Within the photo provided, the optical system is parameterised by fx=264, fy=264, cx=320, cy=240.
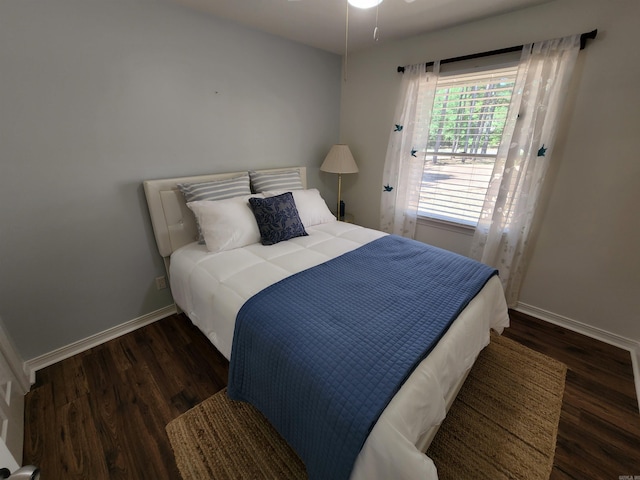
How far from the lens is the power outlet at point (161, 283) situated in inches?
84.9

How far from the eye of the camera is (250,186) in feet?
7.88

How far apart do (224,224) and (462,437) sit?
6.23 feet

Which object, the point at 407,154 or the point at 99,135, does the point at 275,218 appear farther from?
the point at 407,154

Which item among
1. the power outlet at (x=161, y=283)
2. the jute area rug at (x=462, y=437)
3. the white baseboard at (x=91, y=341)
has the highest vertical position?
the power outlet at (x=161, y=283)

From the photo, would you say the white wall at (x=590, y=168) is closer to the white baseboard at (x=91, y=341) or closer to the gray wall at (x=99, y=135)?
the gray wall at (x=99, y=135)

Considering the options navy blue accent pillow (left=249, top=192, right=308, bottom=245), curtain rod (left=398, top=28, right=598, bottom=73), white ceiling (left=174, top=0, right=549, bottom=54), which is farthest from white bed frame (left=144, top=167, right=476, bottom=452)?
curtain rod (left=398, top=28, right=598, bottom=73)

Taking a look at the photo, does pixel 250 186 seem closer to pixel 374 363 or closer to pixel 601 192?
pixel 374 363

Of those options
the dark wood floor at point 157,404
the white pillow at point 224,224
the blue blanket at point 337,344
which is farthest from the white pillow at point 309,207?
the dark wood floor at point 157,404

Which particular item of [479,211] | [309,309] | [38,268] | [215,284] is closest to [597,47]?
[479,211]

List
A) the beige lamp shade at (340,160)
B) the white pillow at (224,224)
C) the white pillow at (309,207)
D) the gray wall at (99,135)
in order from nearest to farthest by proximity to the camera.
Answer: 1. the gray wall at (99,135)
2. the white pillow at (224,224)
3. the white pillow at (309,207)
4. the beige lamp shade at (340,160)

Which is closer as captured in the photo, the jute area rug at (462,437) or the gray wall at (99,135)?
the jute area rug at (462,437)

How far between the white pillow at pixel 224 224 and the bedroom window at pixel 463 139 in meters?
1.82

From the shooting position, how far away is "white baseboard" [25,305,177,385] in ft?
5.65

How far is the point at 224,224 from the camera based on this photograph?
1911 millimetres
